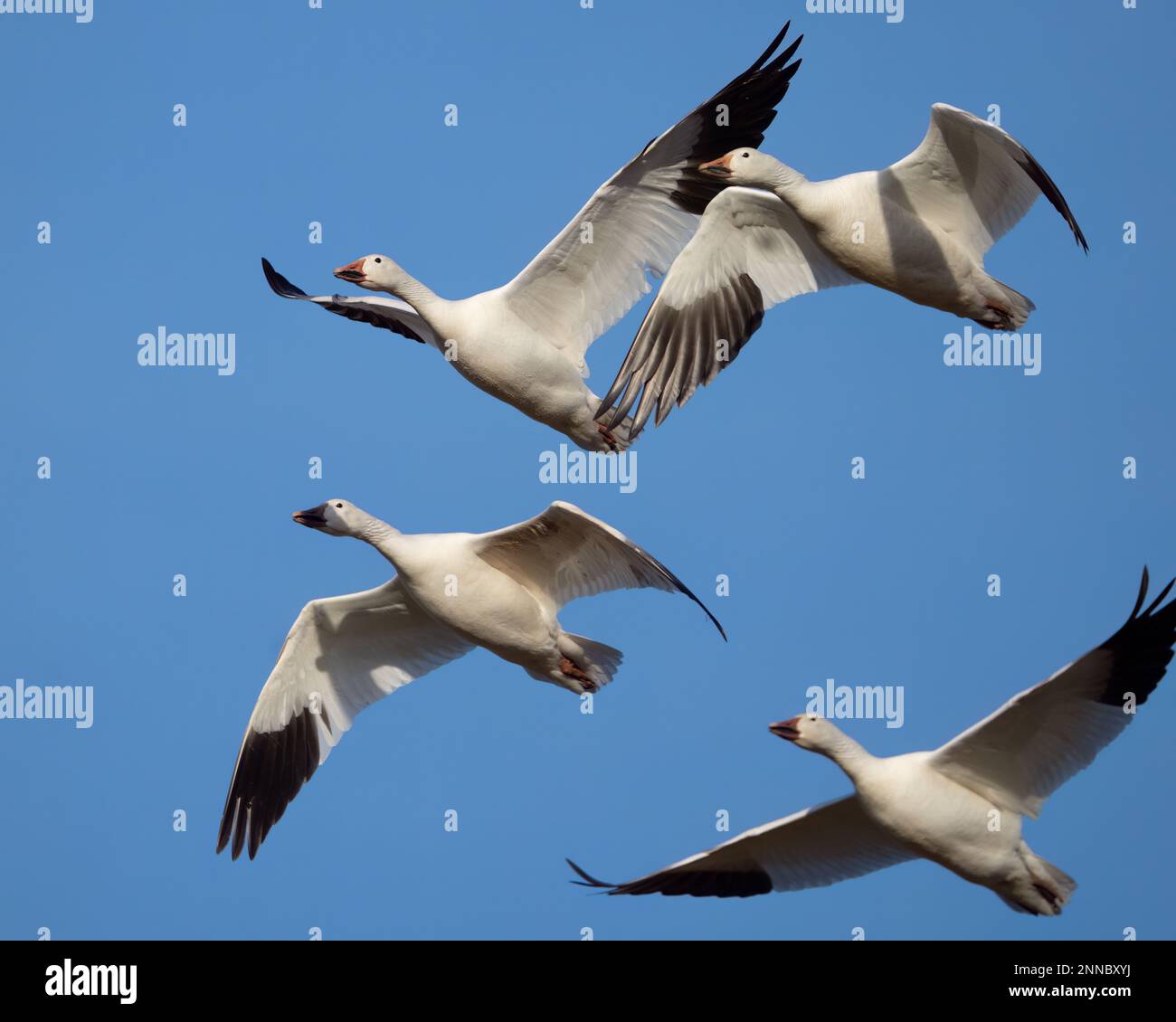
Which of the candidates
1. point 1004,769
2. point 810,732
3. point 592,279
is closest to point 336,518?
point 592,279

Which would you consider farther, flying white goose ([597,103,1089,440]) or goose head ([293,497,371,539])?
goose head ([293,497,371,539])

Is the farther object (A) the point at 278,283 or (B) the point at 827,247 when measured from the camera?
(A) the point at 278,283

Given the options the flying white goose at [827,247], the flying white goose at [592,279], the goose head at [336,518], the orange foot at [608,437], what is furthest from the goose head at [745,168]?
the goose head at [336,518]

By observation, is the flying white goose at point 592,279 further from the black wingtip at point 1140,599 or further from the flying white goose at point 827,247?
the black wingtip at point 1140,599

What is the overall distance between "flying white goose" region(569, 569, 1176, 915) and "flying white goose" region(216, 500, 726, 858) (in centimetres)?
134

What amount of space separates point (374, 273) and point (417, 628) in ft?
8.00

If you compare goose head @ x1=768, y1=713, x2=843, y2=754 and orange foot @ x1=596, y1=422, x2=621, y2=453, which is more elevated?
orange foot @ x1=596, y1=422, x2=621, y2=453

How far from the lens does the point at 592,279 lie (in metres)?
13.0

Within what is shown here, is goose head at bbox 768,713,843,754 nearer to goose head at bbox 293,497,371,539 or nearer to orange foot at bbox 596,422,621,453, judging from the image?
orange foot at bbox 596,422,621,453

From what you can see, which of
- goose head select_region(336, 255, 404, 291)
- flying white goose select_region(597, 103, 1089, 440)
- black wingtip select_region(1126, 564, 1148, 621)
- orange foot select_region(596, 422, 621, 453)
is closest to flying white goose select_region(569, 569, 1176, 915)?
black wingtip select_region(1126, 564, 1148, 621)

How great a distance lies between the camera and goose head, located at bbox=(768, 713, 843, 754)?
11.6 meters

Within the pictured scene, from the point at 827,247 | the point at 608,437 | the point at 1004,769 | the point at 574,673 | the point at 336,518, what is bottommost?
the point at 1004,769

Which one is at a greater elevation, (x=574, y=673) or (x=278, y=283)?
(x=278, y=283)

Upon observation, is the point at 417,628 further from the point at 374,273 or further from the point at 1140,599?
the point at 1140,599
